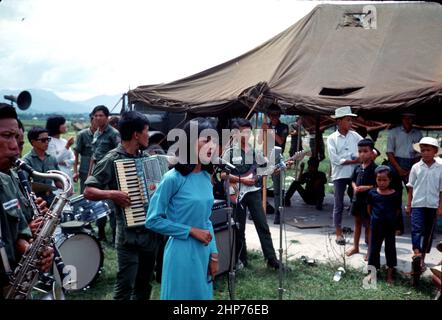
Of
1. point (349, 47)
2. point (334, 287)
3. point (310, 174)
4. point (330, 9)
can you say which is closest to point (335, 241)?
point (334, 287)

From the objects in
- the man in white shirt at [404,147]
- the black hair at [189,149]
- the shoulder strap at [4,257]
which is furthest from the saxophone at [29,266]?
the man in white shirt at [404,147]

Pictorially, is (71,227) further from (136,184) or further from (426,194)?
(426,194)

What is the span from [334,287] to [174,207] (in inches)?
121

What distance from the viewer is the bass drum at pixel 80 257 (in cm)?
485

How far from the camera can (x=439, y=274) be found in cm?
243

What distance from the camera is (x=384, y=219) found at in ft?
17.9

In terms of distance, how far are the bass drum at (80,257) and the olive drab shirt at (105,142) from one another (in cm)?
201

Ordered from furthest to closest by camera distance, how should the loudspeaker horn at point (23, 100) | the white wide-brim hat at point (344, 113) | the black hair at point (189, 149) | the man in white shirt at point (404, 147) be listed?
the man in white shirt at point (404, 147) → the loudspeaker horn at point (23, 100) → the white wide-brim hat at point (344, 113) → the black hair at point (189, 149)

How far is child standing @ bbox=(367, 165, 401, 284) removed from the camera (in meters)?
5.47

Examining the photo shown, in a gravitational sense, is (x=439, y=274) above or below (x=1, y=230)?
below

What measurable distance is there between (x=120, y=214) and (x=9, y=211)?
4.11ft

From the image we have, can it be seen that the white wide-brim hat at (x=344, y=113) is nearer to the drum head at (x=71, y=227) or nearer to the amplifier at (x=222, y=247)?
the amplifier at (x=222, y=247)

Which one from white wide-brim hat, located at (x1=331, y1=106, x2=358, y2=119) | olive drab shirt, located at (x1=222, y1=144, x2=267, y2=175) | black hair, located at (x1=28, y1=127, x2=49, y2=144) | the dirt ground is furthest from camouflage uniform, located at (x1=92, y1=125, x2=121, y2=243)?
white wide-brim hat, located at (x1=331, y1=106, x2=358, y2=119)
